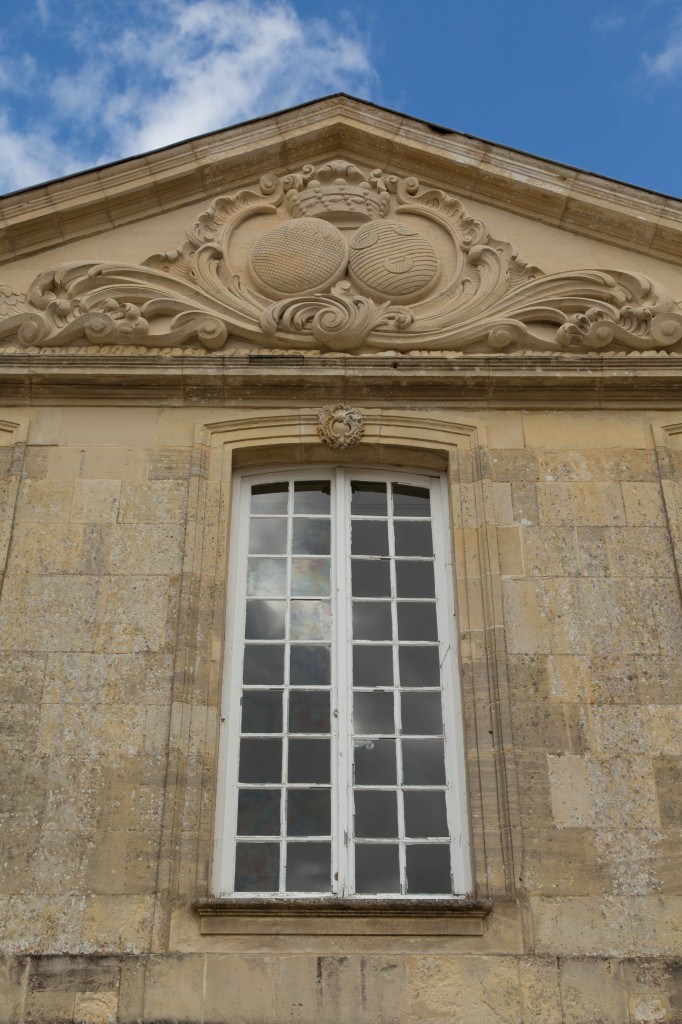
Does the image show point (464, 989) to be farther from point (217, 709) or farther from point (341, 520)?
point (341, 520)

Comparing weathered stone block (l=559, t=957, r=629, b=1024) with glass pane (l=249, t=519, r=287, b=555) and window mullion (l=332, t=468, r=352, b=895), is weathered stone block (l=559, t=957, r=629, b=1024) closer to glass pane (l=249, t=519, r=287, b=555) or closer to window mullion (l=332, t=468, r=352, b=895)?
window mullion (l=332, t=468, r=352, b=895)

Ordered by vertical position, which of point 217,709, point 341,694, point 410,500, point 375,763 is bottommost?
point 375,763

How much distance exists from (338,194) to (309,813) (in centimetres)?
412

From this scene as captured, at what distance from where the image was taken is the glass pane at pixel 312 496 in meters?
7.36

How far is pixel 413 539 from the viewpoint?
7191mm

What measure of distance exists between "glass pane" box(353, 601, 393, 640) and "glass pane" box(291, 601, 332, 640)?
15 cm

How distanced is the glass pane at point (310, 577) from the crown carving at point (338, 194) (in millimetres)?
2440

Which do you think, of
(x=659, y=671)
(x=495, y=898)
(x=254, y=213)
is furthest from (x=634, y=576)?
(x=254, y=213)

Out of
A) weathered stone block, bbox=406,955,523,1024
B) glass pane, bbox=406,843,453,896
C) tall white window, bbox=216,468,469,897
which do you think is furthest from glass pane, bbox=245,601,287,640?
weathered stone block, bbox=406,955,523,1024

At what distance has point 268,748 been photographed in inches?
255

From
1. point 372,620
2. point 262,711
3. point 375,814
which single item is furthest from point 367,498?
point 375,814

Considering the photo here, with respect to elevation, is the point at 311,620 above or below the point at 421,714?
above

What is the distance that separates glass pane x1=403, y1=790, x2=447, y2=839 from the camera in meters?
6.27

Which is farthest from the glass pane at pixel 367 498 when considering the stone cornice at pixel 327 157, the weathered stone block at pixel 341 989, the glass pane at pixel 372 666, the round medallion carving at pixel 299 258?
the weathered stone block at pixel 341 989
